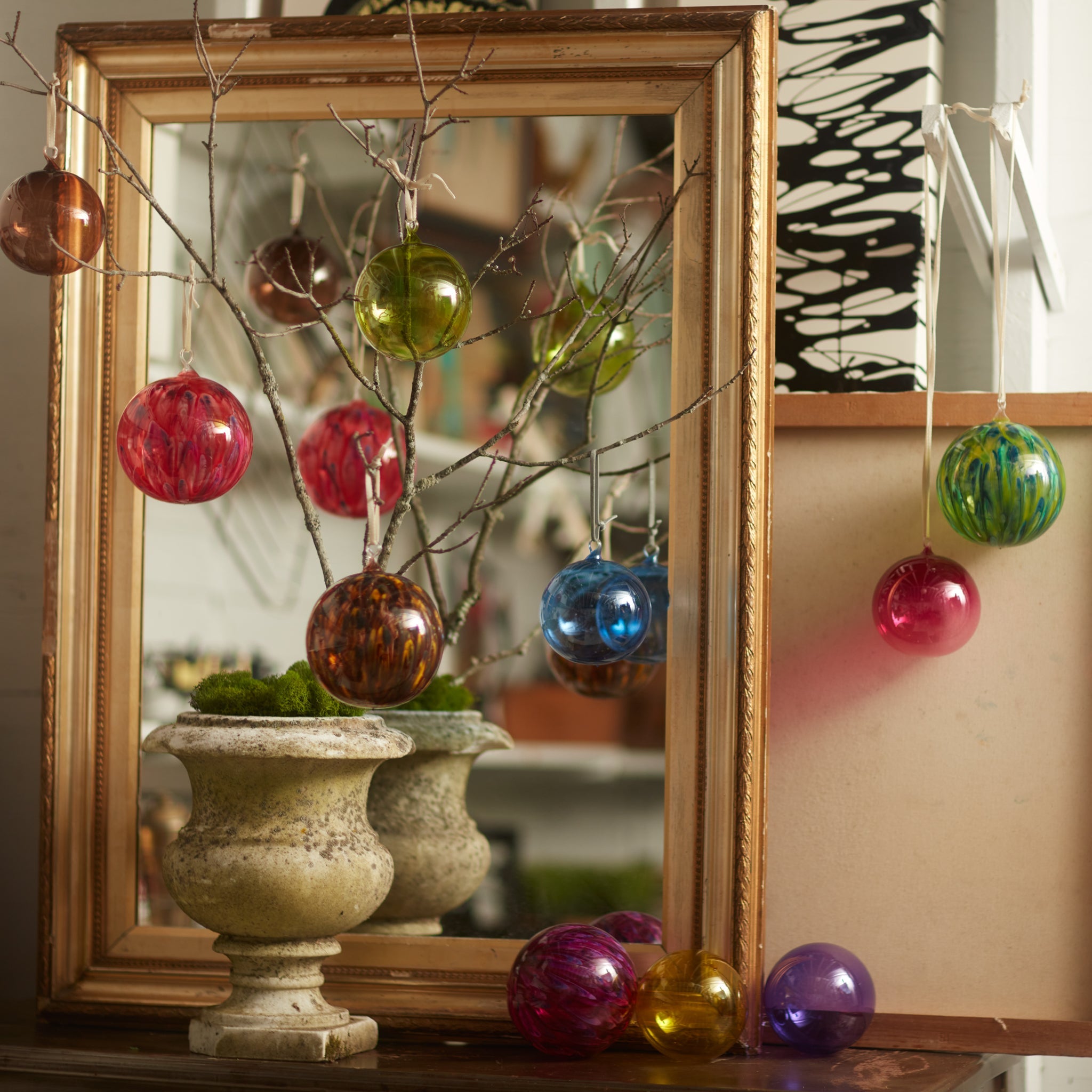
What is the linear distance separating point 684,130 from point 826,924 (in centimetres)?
62

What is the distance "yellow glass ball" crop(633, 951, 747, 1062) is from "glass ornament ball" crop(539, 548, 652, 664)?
8.3 inches

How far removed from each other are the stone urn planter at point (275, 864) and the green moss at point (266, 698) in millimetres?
23

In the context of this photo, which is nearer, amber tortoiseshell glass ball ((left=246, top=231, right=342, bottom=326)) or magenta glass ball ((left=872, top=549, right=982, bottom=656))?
magenta glass ball ((left=872, top=549, right=982, bottom=656))

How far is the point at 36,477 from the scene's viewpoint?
1.16m

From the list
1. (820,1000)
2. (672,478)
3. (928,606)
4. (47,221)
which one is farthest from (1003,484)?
(47,221)

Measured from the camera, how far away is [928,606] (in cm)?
92

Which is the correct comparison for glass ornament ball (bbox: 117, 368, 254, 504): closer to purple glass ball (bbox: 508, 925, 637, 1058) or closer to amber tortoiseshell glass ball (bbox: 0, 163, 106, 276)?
amber tortoiseshell glass ball (bbox: 0, 163, 106, 276)

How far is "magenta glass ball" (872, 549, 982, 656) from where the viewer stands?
92 cm

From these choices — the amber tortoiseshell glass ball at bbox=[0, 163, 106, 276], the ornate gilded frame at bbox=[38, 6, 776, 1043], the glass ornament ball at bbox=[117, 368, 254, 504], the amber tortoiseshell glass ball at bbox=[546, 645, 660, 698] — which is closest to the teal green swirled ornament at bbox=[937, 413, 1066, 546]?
the ornate gilded frame at bbox=[38, 6, 776, 1043]

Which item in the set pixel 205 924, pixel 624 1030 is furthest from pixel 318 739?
pixel 624 1030

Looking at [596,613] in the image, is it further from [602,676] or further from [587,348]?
[587,348]

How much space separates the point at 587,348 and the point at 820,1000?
50cm

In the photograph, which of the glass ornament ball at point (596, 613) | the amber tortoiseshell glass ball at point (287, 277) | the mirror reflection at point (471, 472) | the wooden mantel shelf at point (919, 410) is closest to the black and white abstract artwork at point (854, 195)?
the wooden mantel shelf at point (919, 410)

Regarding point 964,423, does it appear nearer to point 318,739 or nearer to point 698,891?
point 698,891
